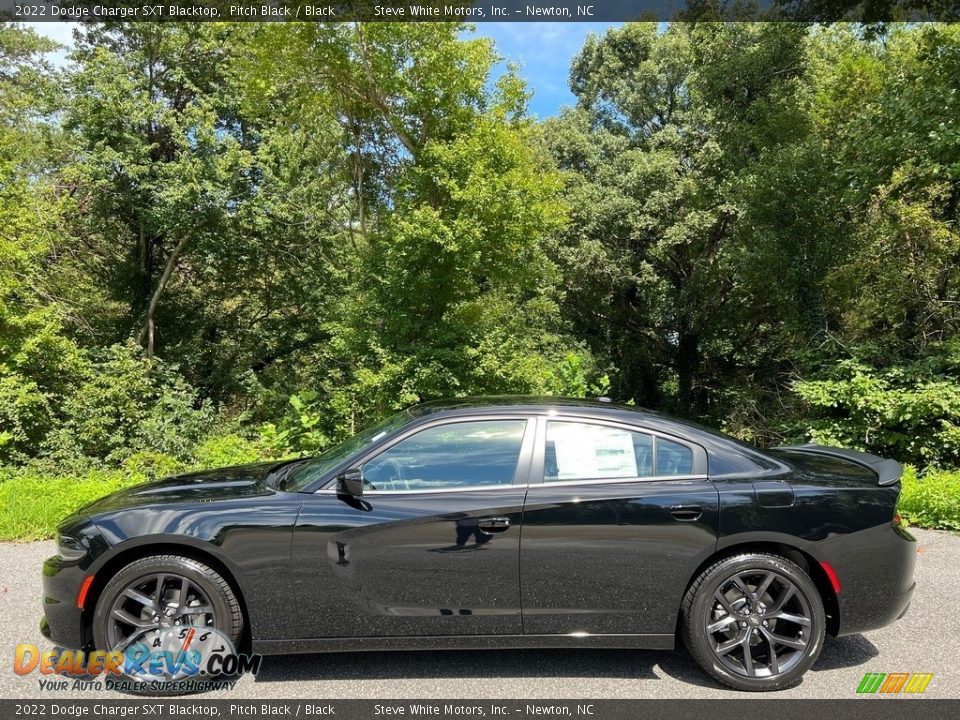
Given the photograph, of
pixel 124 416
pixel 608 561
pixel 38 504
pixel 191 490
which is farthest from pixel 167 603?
pixel 124 416

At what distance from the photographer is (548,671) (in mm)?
3363

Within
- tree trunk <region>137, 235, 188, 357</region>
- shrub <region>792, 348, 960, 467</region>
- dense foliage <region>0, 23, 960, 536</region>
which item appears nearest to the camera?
shrub <region>792, 348, 960, 467</region>

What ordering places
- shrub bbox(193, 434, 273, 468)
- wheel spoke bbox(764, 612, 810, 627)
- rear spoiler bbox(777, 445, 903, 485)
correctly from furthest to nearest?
shrub bbox(193, 434, 273, 468) → rear spoiler bbox(777, 445, 903, 485) → wheel spoke bbox(764, 612, 810, 627)

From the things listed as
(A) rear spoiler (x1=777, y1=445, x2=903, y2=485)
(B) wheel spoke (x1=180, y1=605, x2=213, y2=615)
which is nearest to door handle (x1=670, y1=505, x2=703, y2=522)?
(A) rear spoiler (x1=777, y1=445, x2=903, y2=485)

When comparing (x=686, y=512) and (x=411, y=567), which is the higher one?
(x=686, y=512)

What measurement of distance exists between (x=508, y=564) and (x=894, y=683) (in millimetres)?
2020

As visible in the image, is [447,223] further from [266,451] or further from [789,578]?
[789,578]

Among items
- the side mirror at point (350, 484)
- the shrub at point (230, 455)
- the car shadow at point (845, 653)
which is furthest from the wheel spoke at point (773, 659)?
the shrub at point (230, 455)

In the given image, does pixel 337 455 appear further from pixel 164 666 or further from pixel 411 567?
pixel 164 666

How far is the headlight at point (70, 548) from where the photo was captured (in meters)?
3.24

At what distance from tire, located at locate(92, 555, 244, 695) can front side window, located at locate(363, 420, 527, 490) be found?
91cm

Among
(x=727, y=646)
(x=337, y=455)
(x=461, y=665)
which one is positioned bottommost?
(x=461, y=665)

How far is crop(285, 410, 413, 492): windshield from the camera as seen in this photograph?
3.51m

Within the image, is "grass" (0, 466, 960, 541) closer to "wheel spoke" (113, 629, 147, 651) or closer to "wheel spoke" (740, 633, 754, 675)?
"wheel spoke" (113, 629, 147, 651)
